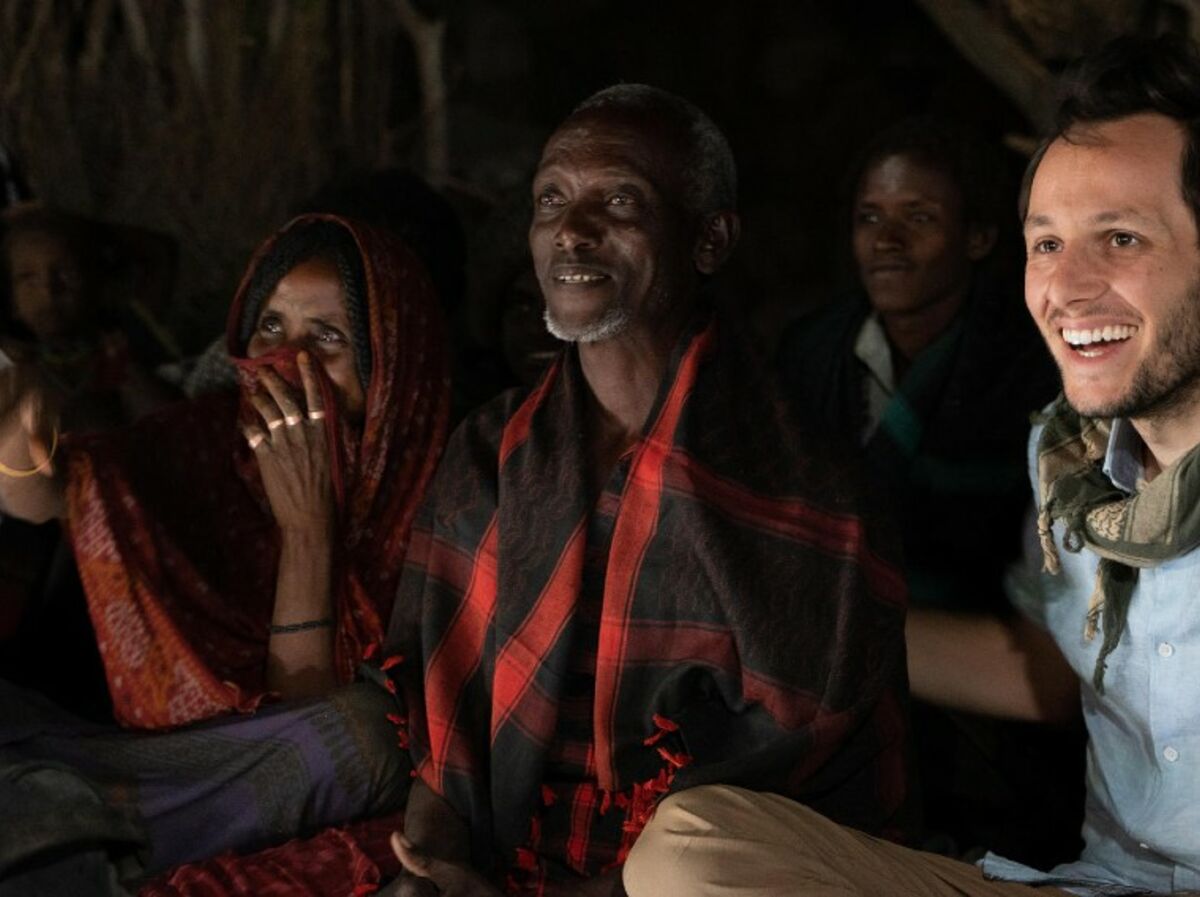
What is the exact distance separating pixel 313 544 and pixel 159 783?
0.56 meters

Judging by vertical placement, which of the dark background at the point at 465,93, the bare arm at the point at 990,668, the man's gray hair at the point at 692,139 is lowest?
the bare arm at the point at 990,668

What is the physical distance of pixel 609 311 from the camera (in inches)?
128

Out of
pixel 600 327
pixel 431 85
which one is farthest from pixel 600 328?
pixel 431 85

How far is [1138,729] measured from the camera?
301cm

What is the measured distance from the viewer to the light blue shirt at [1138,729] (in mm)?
2900

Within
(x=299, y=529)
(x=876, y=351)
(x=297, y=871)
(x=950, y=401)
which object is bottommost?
(x=297, y=871)

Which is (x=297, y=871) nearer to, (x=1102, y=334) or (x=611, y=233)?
(x=611, y=233)

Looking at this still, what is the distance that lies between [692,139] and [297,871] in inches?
61.4

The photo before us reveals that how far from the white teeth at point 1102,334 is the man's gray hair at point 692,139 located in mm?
797

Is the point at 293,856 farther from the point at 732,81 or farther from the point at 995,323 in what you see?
the point at 732,81

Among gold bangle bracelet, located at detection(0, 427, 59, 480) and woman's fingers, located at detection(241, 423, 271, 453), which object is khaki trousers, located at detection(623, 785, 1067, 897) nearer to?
woman's fingers, located at detection(241, 423, 271, 453)

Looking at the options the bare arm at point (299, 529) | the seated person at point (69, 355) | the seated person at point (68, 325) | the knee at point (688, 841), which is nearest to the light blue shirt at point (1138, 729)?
the knee at point (688, 841)

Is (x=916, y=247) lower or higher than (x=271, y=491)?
higher

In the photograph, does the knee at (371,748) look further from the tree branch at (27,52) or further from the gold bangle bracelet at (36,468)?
the tree branch at (27,52)
